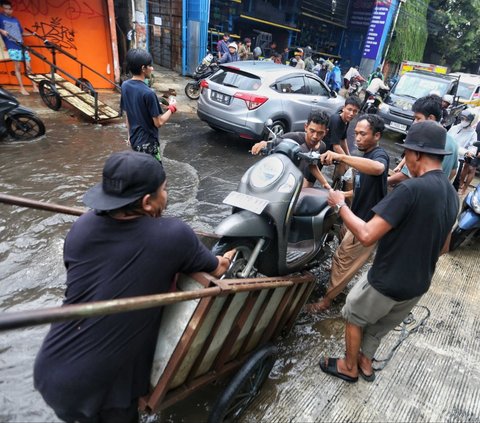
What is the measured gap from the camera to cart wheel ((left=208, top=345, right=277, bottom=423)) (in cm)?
181

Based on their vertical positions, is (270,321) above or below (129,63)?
below

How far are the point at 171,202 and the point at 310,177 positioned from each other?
1905 millimetres

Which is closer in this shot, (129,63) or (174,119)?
(129,63)

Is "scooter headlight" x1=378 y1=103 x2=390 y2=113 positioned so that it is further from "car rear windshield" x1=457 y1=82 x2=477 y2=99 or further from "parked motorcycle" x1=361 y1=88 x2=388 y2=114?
"car rear windshield" x1=457 y1=82 x2=477 y2=99

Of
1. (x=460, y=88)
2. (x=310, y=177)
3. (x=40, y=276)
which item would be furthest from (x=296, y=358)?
(x=460, y=88)

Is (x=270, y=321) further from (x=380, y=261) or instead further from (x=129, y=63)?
(x=129, y=63)

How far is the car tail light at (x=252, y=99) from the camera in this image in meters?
6.26

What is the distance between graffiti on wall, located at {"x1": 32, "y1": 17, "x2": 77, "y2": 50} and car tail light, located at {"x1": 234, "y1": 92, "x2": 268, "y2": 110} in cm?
546

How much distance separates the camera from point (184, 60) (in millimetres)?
12984

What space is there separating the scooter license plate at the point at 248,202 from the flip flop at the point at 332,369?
1.26m

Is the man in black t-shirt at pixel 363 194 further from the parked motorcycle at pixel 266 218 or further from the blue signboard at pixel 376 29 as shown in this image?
A: the blue signboard at pixel 376 29

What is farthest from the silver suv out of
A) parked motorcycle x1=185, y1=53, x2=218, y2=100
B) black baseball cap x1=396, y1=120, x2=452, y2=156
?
black baseball cap x1=396, y1=120, x2=452, y2=156

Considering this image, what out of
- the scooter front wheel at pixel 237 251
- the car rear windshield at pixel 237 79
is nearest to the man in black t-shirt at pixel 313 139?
the scooter front wheel at pixel 237 251

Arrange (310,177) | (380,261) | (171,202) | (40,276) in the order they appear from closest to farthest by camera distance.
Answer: (380,261)
(40,276)
(310,177)
(171,202)
